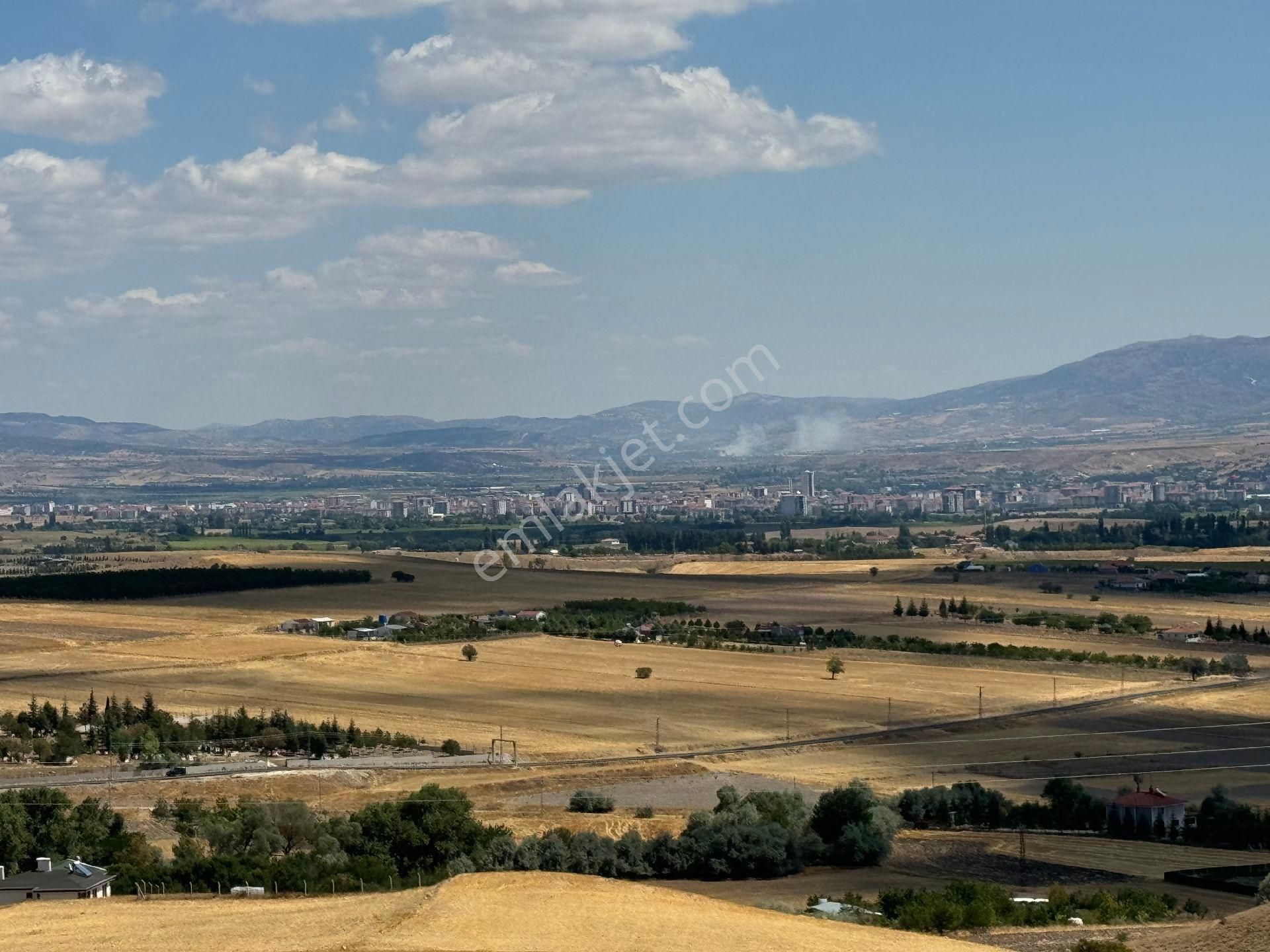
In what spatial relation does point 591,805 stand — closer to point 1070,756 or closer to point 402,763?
point 402,763

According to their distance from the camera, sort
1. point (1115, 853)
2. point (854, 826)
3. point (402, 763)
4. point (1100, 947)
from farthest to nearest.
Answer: point (402, 763) → point (1115, 853) → point (854, 826) → point (1100, 947)

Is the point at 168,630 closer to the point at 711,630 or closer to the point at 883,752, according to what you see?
the point at 711,630

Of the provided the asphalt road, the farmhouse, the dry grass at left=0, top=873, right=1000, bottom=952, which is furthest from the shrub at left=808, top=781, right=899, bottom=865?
the farmhouse

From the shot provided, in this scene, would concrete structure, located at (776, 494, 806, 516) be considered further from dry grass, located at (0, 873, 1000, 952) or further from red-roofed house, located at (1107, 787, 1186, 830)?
dry grass, located at (0, 873, 1000, 952)

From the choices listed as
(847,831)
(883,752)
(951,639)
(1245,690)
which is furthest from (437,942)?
(951,639)

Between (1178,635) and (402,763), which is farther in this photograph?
(1178,635)

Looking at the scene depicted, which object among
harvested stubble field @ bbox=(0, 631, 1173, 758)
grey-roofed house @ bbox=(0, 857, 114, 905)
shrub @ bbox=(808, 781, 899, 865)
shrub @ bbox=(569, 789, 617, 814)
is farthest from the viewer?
harvested stubble field @ bbox=(0, 631, 1173, 758)

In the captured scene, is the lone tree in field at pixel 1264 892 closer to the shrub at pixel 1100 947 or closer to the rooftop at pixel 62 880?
the shrub at pixel 1100 947

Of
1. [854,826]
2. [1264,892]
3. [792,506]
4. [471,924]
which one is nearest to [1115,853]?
[854,826]
